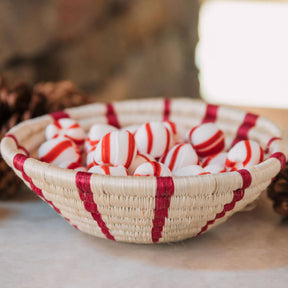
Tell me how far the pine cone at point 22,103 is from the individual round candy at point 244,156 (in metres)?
0.39

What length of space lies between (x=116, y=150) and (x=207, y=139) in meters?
0.18

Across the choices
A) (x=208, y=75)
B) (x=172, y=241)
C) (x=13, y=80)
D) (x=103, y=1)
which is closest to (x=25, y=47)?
(x=13, y=80)

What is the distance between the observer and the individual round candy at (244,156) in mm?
668

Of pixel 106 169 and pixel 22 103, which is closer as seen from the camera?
pixel 106 169

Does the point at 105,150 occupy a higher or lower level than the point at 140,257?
higher

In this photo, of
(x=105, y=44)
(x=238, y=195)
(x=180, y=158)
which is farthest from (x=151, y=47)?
(x=238, y=195)

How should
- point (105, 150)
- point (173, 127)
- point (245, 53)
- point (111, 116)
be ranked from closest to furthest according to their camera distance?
point (105, 150), point (173, 127), point (111, 116), point (245, 53)

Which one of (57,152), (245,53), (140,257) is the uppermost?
(57,152)

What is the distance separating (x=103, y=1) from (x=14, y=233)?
3.64ft

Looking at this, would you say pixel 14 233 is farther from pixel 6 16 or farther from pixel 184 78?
pixel 184 78

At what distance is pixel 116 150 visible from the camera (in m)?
0.64

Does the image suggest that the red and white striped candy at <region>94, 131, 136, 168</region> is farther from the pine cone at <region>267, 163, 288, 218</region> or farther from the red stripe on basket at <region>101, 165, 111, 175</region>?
the pine cone at <region>267, 163, 288, 218</region>

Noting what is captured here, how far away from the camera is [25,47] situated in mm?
1371

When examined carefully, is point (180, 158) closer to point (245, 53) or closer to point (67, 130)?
point (67, 130)
